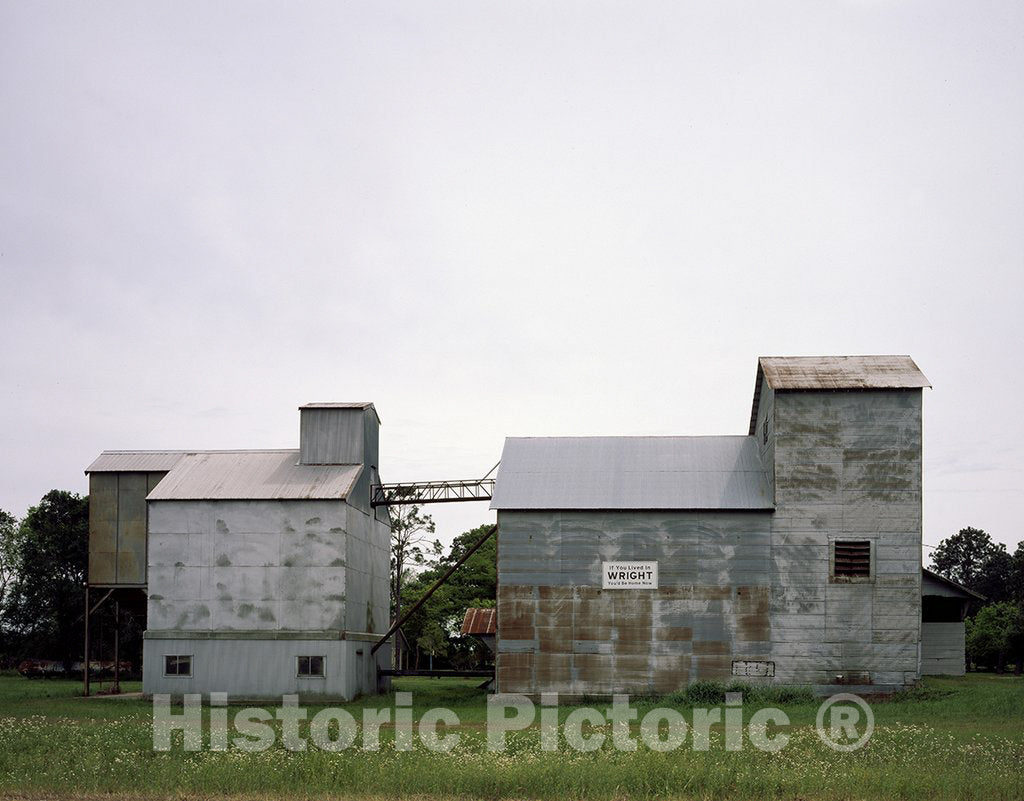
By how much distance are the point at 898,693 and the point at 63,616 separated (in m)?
65.3

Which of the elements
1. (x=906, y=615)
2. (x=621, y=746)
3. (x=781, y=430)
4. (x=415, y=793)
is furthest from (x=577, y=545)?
(x=415, y=793)

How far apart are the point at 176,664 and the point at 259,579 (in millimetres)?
5014

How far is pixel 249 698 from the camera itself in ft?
159

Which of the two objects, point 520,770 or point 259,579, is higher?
point 259,579

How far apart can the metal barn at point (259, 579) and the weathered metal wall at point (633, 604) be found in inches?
309

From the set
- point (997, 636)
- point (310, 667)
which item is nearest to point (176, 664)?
point (310, 667)

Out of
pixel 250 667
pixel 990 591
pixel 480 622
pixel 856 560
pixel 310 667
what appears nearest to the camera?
pixel 856 560

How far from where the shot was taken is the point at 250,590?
1955 inches

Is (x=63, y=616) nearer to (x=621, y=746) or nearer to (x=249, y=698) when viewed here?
(x=249, y=698)

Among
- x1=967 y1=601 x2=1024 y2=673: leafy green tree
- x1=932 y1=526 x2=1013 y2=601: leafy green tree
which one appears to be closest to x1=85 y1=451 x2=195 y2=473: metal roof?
x1=967 y1=601 x2=1024 y2=673: leafy green tree

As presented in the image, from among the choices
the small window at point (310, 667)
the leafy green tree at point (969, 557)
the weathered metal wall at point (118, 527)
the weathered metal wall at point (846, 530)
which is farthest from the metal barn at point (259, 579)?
the leafy green tree at point (969, 557)

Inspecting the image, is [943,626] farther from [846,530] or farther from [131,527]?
[131,527]

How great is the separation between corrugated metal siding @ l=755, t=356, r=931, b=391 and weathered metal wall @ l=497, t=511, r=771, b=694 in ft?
18.5

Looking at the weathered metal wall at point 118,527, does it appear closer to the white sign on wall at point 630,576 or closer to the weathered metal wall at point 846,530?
the white sign on wall at point 630,576
